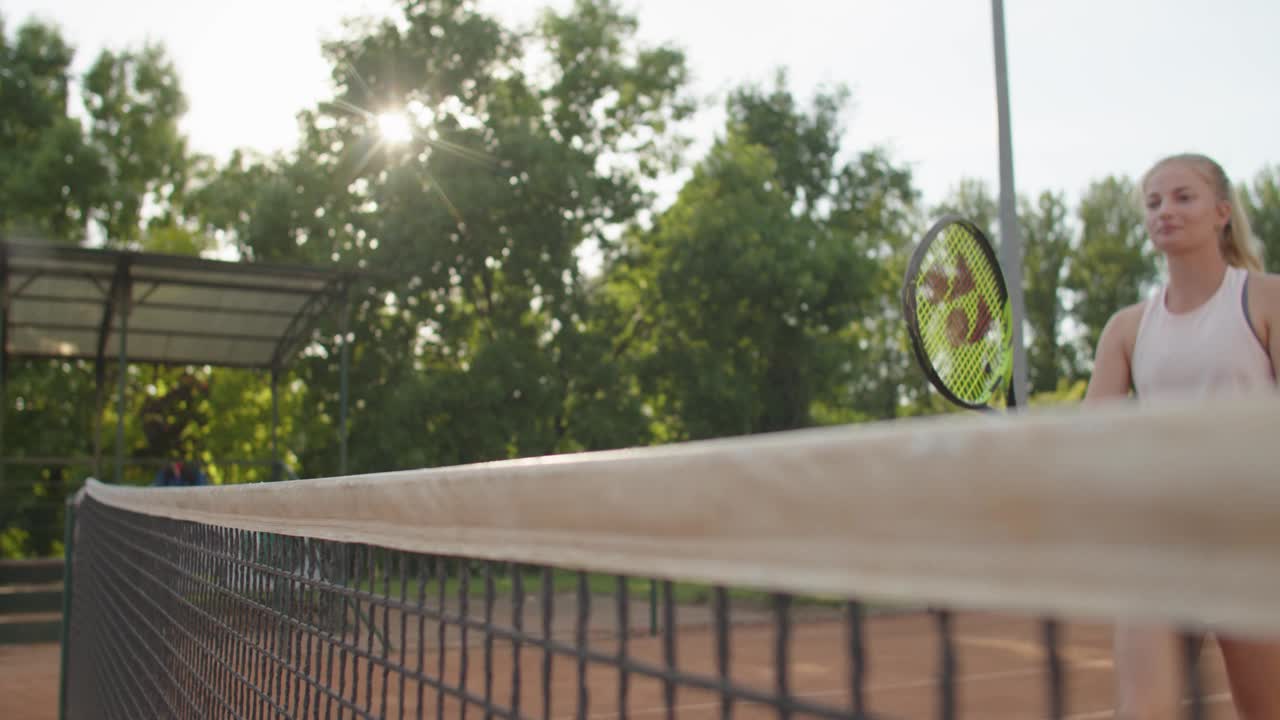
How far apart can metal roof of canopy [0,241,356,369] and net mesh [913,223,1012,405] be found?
1106 centimetres

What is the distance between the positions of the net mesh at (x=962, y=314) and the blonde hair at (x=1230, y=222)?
69.8 inches

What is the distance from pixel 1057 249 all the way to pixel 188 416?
34016 mm

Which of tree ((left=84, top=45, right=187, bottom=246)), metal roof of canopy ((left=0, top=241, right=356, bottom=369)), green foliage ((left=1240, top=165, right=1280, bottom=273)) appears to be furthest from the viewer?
green foliage ((left=1240, top=165, right=1280, bottom=273))

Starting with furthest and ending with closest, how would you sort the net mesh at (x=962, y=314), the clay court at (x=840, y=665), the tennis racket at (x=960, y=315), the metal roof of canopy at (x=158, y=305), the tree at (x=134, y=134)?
the tree at (x=134, y=134), the metal roof of canopy at (x=158, y=305), the net mesh at (x=962, y=314), the tennis racket at (x=960, y=315), the clay court at (x=840, y=665)

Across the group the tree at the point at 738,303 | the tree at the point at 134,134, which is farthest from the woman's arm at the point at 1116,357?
the tree at the point at 134,134

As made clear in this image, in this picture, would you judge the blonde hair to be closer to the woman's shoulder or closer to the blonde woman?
the blonde woman

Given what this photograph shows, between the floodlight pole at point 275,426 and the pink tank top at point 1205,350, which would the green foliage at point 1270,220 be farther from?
the pink tank top at point 1205,350

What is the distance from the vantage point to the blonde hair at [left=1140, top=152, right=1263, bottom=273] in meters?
3.19

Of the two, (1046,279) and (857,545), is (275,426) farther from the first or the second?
(1046,279)

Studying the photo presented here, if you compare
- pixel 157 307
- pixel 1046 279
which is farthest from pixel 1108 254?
pixel 157 307

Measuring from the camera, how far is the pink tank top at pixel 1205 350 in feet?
9.57

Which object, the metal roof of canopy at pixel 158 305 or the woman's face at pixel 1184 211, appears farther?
the metal roof of canopy at pixel 158 305

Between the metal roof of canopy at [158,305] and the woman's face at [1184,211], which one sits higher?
the metal roof of canopy at [158,305]

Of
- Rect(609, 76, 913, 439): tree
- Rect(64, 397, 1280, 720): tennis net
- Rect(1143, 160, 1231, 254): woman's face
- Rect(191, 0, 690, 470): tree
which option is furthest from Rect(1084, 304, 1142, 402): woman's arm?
Rect(609, 76, 913, 439): tree
